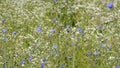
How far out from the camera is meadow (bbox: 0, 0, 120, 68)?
296 centimetres

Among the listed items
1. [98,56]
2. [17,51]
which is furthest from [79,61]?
[17,51]

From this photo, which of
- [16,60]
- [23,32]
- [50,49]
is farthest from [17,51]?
[23,32]

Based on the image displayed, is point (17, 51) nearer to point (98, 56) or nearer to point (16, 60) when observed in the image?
point (16, 60)

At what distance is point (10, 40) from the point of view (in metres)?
3.57

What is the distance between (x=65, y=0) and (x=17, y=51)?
2295mm

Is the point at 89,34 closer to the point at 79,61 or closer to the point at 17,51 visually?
the point at 79,61

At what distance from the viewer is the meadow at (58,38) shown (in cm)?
296

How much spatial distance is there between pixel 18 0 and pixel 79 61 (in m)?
2.97

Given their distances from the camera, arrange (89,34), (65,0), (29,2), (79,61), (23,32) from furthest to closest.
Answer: (29,2) < (65,0) < (23,32) < (89,34) < (79,61)

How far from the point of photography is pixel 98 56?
315cm

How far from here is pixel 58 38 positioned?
3365mm

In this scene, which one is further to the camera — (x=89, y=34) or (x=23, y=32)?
(x=23, y=32)

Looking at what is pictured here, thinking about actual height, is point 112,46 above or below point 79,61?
above

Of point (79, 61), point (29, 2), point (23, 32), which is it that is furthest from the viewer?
point (29, 2)
